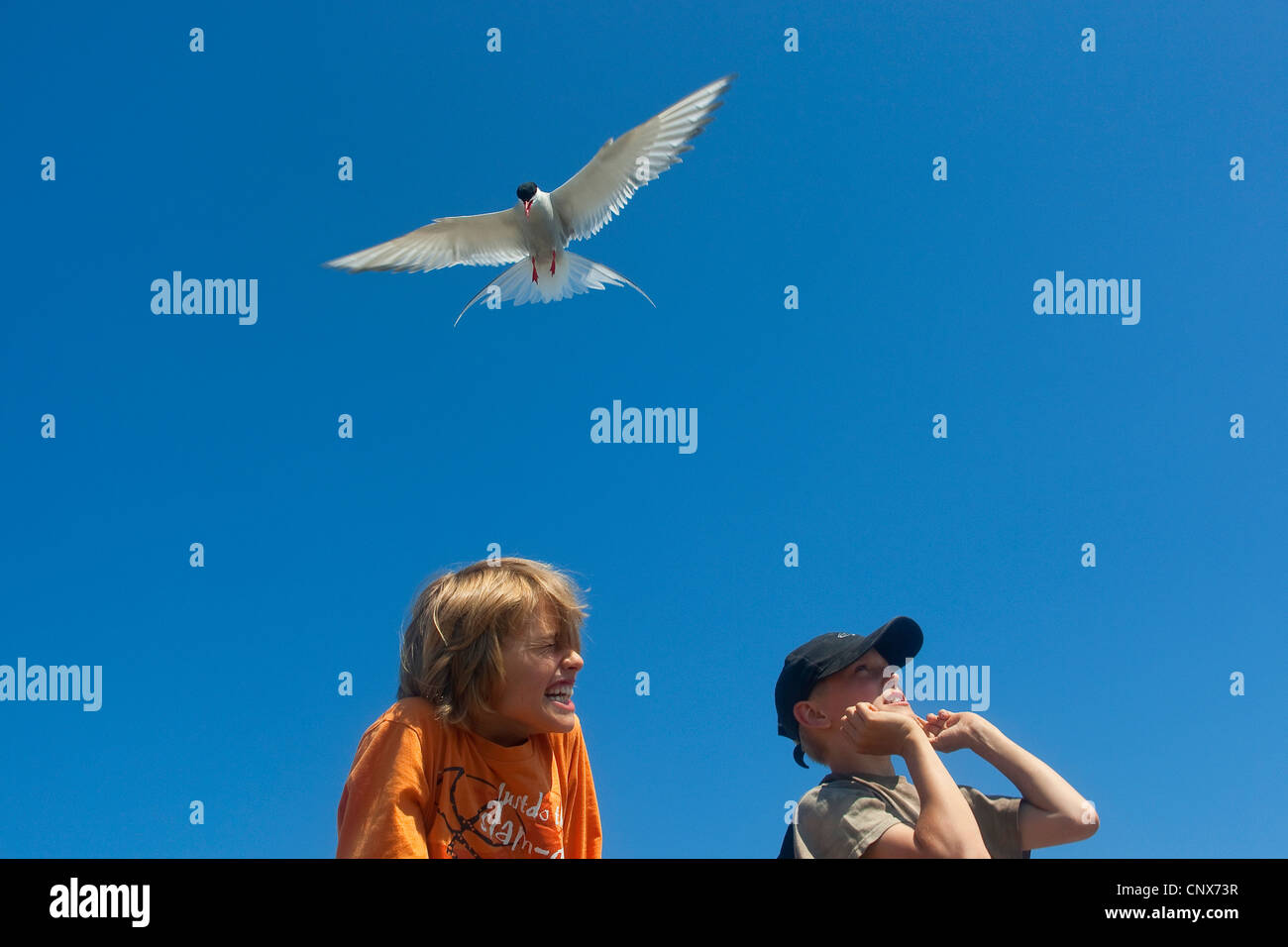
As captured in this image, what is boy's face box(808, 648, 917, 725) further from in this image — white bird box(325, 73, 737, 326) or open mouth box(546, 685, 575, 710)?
white bird box(325, 73, 737, 326)

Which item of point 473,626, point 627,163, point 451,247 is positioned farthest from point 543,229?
point 473,626

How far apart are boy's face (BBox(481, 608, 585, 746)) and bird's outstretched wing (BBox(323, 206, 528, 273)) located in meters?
6.60

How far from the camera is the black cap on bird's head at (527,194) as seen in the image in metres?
9.38

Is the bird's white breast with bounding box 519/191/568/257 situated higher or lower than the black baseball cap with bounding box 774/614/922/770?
higher

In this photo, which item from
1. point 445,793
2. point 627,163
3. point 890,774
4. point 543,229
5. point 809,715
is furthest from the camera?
point 543,229

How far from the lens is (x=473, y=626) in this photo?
2.97 meters

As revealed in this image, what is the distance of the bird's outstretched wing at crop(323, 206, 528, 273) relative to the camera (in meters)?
9.05

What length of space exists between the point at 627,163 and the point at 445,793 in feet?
23.4

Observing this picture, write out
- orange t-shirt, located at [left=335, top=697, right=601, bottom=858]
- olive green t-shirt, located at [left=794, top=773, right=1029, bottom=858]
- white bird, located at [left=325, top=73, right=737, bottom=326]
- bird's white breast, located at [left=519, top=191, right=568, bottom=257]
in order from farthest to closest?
1. bird's white breast, located at [left=519, top=191, right=568, bottom=257]
2. white bird, located at [left=325, top=73, right=737, bottom=326]
3. olive green t-shirt, located at [left=794, top=773, right=1029, bottom=858]
4. orange t-shirt, located at [left=335, top=697, right=601, bottom=858]

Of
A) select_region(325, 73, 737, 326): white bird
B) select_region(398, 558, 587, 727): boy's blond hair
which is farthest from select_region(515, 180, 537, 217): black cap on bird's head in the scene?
select_region(398, 558, 587, 727): boy's blond hair

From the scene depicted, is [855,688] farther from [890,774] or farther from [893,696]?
[890,774]

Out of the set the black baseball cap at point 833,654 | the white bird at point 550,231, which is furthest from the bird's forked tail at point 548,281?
the black baseball cap at point 833,654

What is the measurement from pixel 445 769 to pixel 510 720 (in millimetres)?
242
